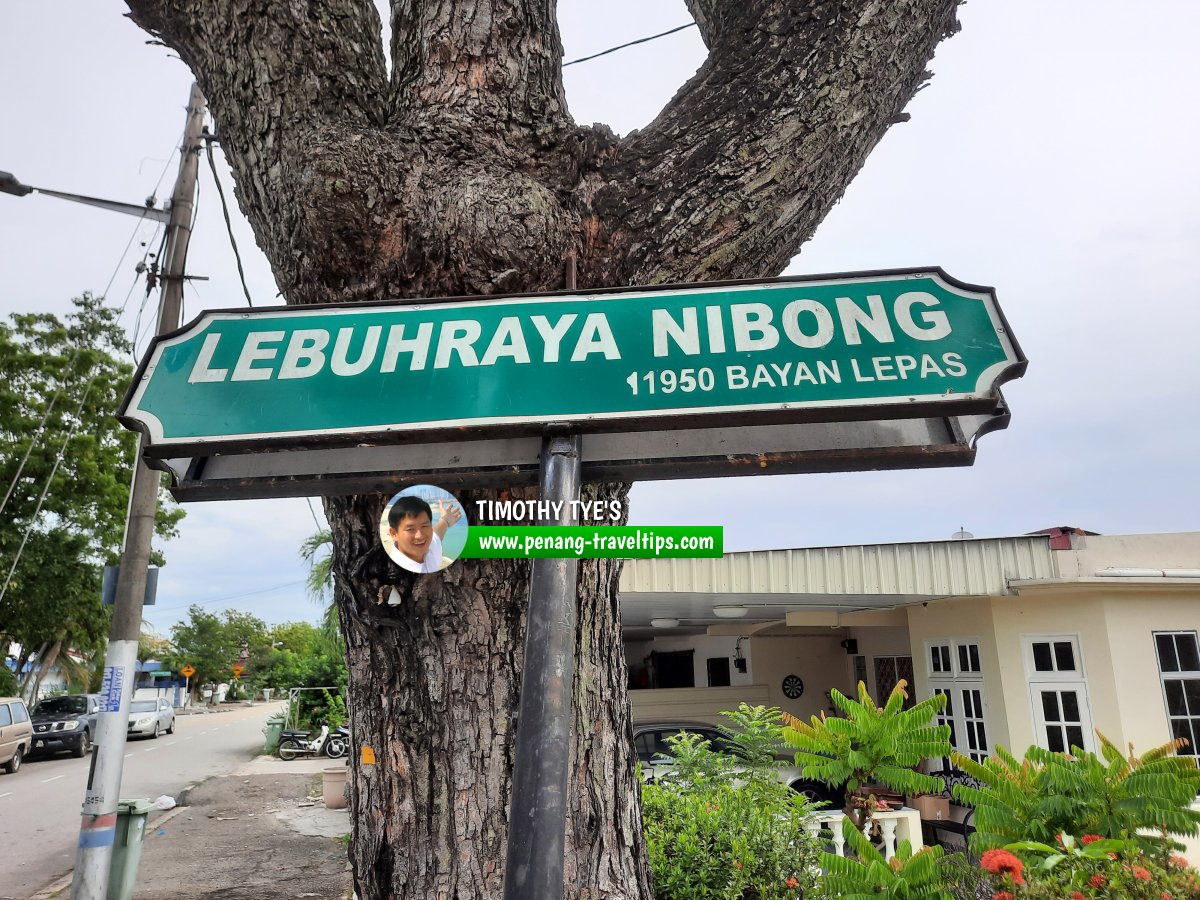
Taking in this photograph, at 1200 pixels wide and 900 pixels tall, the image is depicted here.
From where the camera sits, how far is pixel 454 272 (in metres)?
2.09

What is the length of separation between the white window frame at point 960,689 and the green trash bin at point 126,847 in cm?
943

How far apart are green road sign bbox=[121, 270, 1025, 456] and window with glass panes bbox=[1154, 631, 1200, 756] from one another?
9928 millimetres

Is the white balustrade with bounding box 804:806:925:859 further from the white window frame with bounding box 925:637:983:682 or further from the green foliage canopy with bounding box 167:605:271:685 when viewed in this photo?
the green foliage canopy with bounding box 167:605:271:685

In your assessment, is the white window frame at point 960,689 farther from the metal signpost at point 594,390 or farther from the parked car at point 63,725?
the parked car at point 63,725

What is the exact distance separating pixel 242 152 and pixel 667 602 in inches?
383

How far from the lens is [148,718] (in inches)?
889

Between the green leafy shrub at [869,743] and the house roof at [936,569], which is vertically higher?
the house roof at [936,569]

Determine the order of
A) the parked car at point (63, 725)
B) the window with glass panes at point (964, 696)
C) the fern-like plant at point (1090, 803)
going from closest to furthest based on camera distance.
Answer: the fern-like plant at point (1090, 803), the window with glass panes at point (964, 696), the parked car at point (63, 725)

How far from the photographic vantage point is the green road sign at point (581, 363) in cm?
136

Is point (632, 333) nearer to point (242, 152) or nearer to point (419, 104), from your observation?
point (419, 104)

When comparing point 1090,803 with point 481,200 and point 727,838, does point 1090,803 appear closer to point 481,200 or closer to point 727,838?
point 727,838

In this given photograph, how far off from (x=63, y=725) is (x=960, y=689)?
63.0 ft

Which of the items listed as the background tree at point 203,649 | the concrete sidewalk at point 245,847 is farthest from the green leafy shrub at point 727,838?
the background tree at point 203,649

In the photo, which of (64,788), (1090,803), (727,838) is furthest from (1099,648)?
(64,788)
